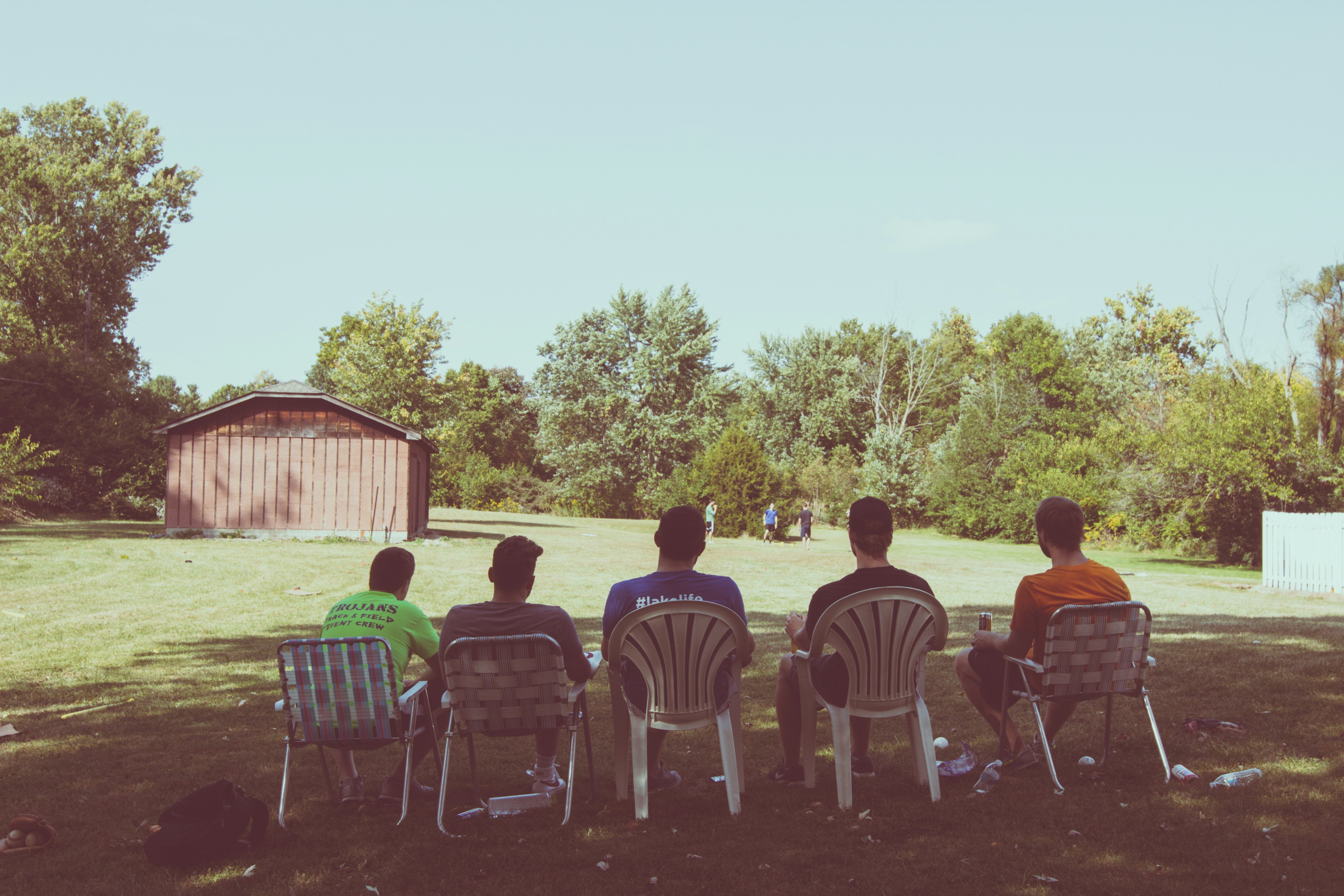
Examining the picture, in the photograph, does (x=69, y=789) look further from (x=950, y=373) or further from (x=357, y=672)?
(x=950, y=373)

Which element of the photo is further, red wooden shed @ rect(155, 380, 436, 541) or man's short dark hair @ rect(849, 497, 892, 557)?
red wooden shed @ rect(155, 380, 436, 541)

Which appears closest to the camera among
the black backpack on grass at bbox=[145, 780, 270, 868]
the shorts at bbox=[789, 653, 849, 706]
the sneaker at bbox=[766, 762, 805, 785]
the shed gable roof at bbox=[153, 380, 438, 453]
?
the black backpack on grass at bbox=[145, 780, 270, 868]

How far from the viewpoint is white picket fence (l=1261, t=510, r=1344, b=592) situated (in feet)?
59.7

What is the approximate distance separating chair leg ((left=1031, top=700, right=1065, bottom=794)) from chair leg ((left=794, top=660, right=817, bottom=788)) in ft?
3.47

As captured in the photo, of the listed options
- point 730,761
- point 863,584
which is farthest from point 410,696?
point 863,584

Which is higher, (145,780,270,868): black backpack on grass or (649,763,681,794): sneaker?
(145,780,270,868): black backpack on grass

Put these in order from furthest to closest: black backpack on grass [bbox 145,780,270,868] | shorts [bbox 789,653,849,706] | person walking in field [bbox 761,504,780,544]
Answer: person walking in field [bbox 761,504,780,544] → shorts [bbox 789,653,849,706] → black backpack on grass [bbox 145,780,270,868]

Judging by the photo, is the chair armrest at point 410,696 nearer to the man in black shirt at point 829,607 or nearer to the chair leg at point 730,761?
the chair leg at point 730,761

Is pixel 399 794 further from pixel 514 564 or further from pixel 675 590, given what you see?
pixel 675 590

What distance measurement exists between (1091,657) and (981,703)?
73 centimetres

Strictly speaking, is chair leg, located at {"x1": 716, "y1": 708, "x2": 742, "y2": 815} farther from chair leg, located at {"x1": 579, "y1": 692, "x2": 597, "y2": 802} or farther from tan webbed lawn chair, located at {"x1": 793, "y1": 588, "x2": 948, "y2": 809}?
chair leg, located at {"x1": 579, "y1": 692, "x2": 597, "y2": 802}

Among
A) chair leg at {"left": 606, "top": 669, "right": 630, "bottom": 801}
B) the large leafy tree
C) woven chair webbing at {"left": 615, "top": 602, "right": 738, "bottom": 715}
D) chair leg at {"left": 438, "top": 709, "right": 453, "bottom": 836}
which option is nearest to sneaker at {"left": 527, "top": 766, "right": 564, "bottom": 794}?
chair leg at {"left": 606, "top": 669, "right": 630, "bottom": 801}

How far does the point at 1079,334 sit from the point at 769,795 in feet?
201

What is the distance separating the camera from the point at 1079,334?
60031 millimetres
